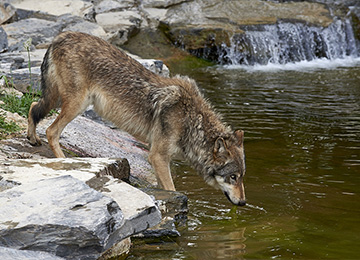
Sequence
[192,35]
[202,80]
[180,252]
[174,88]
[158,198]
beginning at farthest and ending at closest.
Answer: [192,35] → [202,80] → [174,88] → [158,198] → [180,252]

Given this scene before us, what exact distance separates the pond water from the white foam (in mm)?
2227

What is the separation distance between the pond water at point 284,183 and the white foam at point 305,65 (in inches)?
87.7

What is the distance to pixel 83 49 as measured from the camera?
6078 millimetres

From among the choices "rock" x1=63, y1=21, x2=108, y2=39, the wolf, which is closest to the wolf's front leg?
the wolf

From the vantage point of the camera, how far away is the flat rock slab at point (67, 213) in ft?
12.2

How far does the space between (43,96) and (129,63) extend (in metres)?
1.03

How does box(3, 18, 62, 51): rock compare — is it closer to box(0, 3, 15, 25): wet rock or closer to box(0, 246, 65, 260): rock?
box(0, 3, 15, 25): wet rock

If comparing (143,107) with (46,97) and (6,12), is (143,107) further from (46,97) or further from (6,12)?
(6,12)

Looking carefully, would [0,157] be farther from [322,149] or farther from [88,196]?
[322,149]

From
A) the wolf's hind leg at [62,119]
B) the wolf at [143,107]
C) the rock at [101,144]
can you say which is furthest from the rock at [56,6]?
the wolf's hind leg at [62,119]

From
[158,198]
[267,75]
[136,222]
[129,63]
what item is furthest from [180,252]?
[267,75]

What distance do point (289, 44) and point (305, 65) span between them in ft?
3.90

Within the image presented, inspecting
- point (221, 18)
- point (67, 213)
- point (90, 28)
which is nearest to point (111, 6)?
point (90, 28)

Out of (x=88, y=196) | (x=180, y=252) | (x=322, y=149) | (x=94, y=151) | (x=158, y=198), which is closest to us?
(x=88, y=196)
